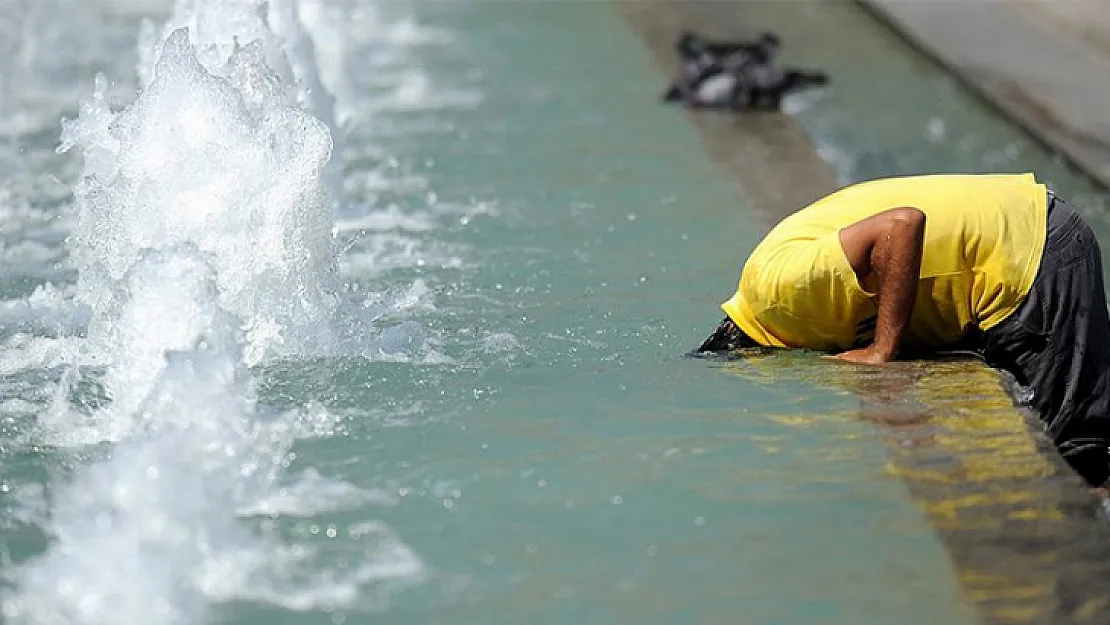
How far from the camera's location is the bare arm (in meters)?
4.45

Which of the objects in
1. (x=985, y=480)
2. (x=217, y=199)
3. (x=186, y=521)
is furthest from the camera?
(x=217, y=199)

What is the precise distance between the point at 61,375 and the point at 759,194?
11.1ft

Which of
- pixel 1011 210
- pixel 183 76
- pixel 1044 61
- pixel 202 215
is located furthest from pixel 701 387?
pixel 1044 61

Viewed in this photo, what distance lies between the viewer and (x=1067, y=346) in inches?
183

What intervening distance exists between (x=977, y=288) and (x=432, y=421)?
1.45 metres

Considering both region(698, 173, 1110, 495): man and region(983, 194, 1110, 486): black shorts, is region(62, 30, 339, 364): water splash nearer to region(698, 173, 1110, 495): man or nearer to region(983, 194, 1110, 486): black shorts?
region(698, 173, 1110, 495): man

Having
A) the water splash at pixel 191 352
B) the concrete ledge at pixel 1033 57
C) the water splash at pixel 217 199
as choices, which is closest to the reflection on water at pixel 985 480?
the water splash at pixel 191 352

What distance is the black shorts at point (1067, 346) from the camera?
→ 4.62 m

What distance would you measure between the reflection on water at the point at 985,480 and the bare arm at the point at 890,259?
0.44ft

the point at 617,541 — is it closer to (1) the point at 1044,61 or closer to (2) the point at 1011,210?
(2) the point at 1011,210

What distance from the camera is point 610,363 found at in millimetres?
5008

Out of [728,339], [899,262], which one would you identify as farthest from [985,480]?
[728,339]

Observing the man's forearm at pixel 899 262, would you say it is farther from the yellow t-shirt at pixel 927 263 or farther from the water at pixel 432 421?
the water at pixel 432 421

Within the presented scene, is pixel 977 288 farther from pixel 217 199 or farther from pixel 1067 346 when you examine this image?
pixel 217 199
